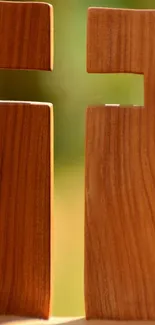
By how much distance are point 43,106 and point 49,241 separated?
20 cm

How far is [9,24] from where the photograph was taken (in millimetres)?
767

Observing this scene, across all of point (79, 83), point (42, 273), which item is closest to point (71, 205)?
point (79, 83)

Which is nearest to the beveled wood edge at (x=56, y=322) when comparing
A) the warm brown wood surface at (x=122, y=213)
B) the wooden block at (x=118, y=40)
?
the warm brown wood surface at (x=122, y=213)

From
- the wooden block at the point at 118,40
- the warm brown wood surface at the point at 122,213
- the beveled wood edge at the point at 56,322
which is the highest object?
the wooden block at the point at 118,40

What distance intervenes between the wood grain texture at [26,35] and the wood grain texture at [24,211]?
0.21ft

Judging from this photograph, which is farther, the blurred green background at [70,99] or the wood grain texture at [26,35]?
the blurred green background at [70,99]

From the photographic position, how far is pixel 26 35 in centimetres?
77

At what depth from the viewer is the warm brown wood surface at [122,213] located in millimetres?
772

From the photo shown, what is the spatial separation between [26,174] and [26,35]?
205 millimetres

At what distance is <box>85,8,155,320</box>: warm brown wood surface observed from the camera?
772 millimetres

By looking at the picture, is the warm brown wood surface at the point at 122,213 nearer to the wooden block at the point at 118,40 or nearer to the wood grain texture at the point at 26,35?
the wooden block at the point at 118,40

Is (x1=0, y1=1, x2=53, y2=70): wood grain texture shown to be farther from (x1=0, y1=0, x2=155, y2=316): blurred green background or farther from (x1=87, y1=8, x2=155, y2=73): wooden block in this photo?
(x1=0, y1=0, x2=155, y2=316): blurred green background

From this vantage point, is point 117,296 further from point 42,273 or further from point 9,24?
point 9,24

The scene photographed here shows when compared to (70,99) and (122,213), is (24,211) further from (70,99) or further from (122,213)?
(70,99)
